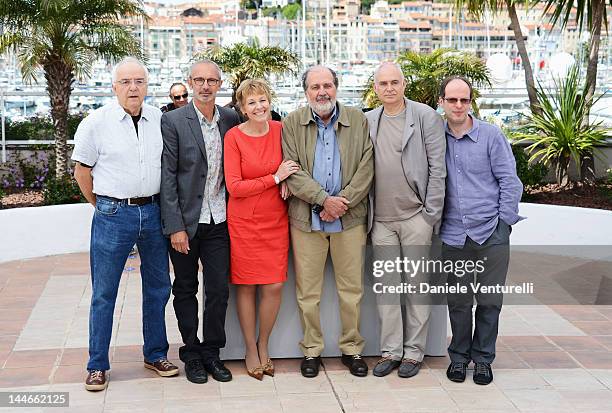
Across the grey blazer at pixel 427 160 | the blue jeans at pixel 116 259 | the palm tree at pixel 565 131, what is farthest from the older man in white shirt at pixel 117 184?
the palm tree at pixel 565 131

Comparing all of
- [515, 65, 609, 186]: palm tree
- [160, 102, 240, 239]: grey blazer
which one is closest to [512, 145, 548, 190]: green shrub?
[515, 65, 609, 186]: palm tree

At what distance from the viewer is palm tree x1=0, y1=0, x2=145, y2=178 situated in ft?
31.7

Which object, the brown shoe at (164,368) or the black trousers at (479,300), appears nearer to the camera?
the black trousers at (479,300)

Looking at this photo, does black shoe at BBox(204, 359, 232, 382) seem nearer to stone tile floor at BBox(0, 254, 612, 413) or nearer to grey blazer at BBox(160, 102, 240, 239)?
stone tile floor at BBox(0, 254, 612, 413)

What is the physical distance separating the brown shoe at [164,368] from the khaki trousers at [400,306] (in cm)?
121

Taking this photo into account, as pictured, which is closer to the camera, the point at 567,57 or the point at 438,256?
the point at 438,256

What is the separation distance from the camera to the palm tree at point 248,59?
38.6 ft

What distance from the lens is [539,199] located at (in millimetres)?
9562

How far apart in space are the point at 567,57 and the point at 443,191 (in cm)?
1195

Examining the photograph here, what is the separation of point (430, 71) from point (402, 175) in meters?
5.86

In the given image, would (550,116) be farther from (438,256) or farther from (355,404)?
(355,404)

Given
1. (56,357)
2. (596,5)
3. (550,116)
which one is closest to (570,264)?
(550,116)

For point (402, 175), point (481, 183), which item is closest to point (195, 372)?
point (402, 175)

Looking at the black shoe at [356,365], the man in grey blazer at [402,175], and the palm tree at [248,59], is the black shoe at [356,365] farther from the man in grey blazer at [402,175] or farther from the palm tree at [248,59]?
the palm tree at [248,59]
